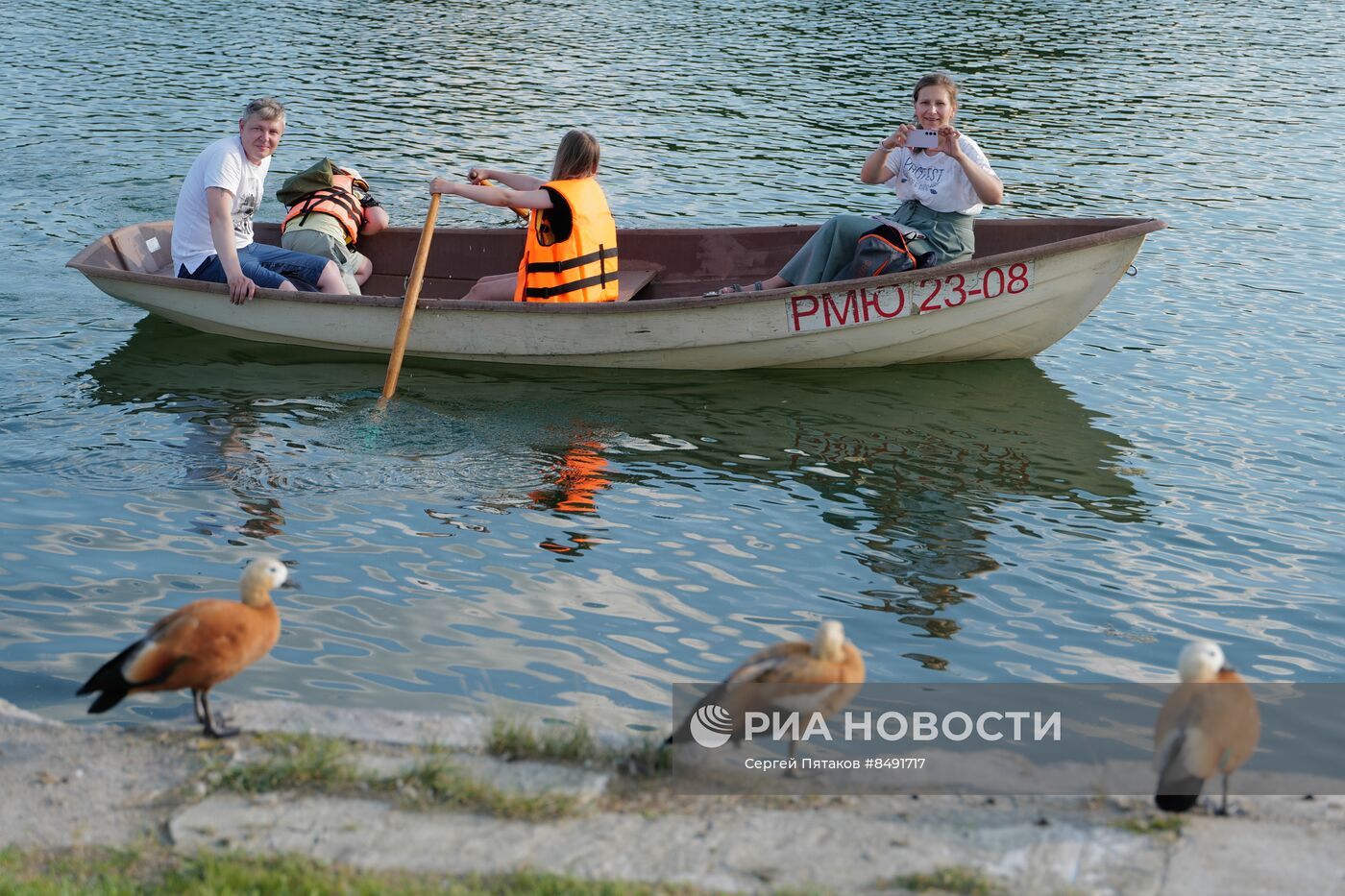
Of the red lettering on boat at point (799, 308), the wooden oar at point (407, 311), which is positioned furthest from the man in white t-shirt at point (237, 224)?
the red lettering on boat at point (799, 308)

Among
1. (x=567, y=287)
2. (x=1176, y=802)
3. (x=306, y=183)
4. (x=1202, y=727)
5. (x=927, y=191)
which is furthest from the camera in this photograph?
(x=306, y=183)

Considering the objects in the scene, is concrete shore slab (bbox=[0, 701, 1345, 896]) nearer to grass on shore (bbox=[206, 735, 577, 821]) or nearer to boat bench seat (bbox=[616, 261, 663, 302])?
grass on shore (bbox=[206, 735, 577, 821])

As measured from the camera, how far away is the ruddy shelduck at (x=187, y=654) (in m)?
4.75

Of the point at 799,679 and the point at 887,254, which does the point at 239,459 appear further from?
the point at 799,679

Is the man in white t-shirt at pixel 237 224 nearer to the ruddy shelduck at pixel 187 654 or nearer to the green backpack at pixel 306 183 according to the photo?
the green backpack at pixel 306 183

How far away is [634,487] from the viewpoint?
8758 millimetres

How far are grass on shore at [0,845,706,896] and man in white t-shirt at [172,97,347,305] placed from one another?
254 inches

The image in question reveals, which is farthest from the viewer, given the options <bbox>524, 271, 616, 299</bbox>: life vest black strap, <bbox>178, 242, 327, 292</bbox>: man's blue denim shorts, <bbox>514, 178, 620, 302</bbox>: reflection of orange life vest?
<bbox>178, 242, 327, 292</bbox>: man's blue denim shorts

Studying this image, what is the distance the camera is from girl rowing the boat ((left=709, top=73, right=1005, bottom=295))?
375 inches

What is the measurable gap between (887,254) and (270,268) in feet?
15.2

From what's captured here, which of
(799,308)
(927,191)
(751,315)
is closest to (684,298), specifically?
(751,315)

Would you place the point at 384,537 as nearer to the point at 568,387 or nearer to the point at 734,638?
the point at 734,638

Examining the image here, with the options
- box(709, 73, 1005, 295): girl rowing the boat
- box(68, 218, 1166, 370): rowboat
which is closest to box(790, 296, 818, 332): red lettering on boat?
box(68, 218, 1166, 370): rowboat

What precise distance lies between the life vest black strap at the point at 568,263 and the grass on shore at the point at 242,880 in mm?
6413
